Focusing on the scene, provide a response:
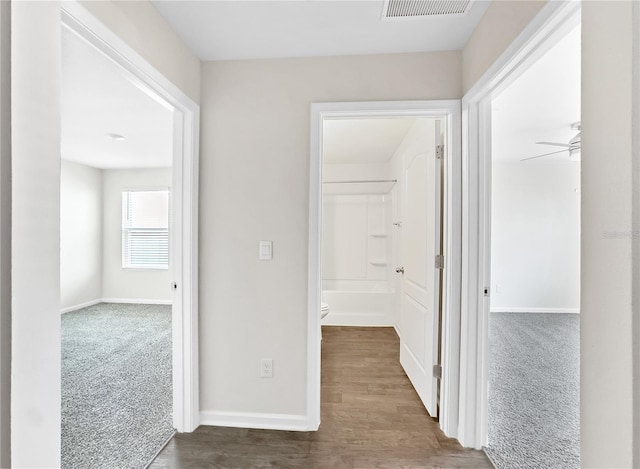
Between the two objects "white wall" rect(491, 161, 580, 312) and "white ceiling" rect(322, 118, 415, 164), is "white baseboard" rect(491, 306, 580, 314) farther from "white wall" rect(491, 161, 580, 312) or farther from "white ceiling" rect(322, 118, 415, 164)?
"white ceiling" rect(322, 118, 415, 164)

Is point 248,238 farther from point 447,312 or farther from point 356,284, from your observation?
point 356,284

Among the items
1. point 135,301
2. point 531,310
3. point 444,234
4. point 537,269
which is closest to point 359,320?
point 444,234

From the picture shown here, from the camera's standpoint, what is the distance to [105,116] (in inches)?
117

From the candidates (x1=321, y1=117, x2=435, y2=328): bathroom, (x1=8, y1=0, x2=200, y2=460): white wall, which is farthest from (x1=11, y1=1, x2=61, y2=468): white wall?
(x1=321, y1=117, x2=435, y2=328): bathroom

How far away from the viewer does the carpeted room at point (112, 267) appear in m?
1.92

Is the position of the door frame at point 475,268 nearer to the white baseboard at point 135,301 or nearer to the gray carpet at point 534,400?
the gray carpet at point 534,400

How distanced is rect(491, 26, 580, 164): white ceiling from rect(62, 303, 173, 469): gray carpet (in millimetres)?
3340

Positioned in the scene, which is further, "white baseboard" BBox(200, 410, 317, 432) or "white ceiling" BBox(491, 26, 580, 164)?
"white ceiling" BBox(491, 26, 580, 164)

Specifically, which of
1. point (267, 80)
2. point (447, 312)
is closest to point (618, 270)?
point (447, 312)

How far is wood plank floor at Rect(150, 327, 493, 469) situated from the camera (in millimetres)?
1680

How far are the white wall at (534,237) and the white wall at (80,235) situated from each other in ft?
22.3

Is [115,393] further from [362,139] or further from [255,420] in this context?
[362,139]

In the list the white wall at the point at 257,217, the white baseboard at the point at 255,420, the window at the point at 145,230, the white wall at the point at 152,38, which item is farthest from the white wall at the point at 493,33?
the window at the point at 145,230

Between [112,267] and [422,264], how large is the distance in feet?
18.0
